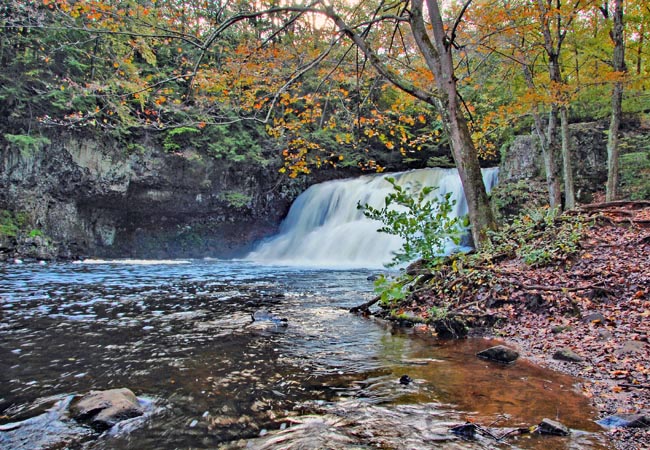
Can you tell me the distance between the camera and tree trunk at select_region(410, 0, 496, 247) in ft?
19.6

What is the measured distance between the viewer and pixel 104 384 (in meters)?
3.22

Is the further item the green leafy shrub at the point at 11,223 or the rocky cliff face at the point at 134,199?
the rocky cliff face at the point at 134,199

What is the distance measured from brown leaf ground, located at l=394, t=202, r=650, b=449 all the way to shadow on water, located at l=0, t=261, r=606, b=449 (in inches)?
11.4

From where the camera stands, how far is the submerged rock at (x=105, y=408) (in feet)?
8.43

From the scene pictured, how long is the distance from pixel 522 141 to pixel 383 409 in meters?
14.4

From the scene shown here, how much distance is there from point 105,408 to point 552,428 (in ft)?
9.41

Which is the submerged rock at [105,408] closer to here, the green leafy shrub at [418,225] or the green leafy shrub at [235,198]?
the green leafy shrub at [418,225]

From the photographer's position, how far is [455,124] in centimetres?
602

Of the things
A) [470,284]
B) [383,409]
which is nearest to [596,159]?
[470,284]

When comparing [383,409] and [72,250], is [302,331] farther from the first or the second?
[72,250]

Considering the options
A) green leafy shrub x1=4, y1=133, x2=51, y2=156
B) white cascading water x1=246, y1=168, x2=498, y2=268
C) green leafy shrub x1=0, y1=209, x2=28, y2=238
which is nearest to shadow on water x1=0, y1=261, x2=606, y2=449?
white cascading water x1=246, y1=168, x2=498, y2=268

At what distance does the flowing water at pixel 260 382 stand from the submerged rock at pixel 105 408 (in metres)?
0.08

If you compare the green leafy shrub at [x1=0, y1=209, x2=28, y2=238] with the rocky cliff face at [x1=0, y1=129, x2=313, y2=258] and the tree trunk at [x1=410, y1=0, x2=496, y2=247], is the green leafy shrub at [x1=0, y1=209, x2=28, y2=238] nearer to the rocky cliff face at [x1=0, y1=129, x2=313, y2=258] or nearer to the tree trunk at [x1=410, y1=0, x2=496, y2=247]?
the rocky cliff face at [x1=0, y1=129, x2=313, y2=258]

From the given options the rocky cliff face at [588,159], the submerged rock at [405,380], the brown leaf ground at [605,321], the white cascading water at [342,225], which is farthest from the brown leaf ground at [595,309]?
the white cascading water at [342,225]
